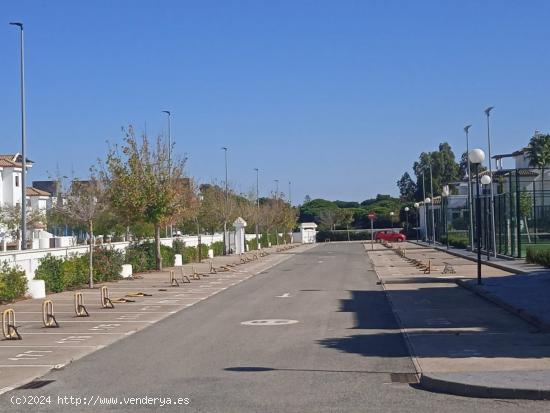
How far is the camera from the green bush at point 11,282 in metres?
26.7

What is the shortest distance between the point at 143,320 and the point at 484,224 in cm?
3224

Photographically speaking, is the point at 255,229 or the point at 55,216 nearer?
the point at 55,216

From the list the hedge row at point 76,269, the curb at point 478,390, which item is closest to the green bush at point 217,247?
the hedge row at point 76,269

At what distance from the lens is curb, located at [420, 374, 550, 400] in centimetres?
1016

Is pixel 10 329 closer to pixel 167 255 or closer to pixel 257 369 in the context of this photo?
pixel 257 369

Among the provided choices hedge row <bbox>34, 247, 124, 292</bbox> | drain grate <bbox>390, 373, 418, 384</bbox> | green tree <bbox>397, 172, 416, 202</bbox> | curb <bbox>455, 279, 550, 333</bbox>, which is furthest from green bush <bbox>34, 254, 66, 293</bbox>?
green tree <bbox>397, 172, 416, 202</bbox>

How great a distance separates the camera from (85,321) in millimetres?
21516

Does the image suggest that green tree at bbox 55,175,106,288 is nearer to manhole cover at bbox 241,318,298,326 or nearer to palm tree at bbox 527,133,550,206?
manhole cover at bbox 241,318,298,326

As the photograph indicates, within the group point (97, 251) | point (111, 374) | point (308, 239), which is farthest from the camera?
point (308, 239)

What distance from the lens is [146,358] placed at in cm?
1480

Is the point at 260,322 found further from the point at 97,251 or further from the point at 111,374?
the point at 97,251

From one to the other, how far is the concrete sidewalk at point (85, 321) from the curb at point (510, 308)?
8.71 meters

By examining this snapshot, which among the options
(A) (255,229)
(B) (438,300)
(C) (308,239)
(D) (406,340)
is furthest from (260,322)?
(C) (308,239)

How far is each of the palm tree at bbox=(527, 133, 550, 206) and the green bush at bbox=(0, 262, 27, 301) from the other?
5383cm
